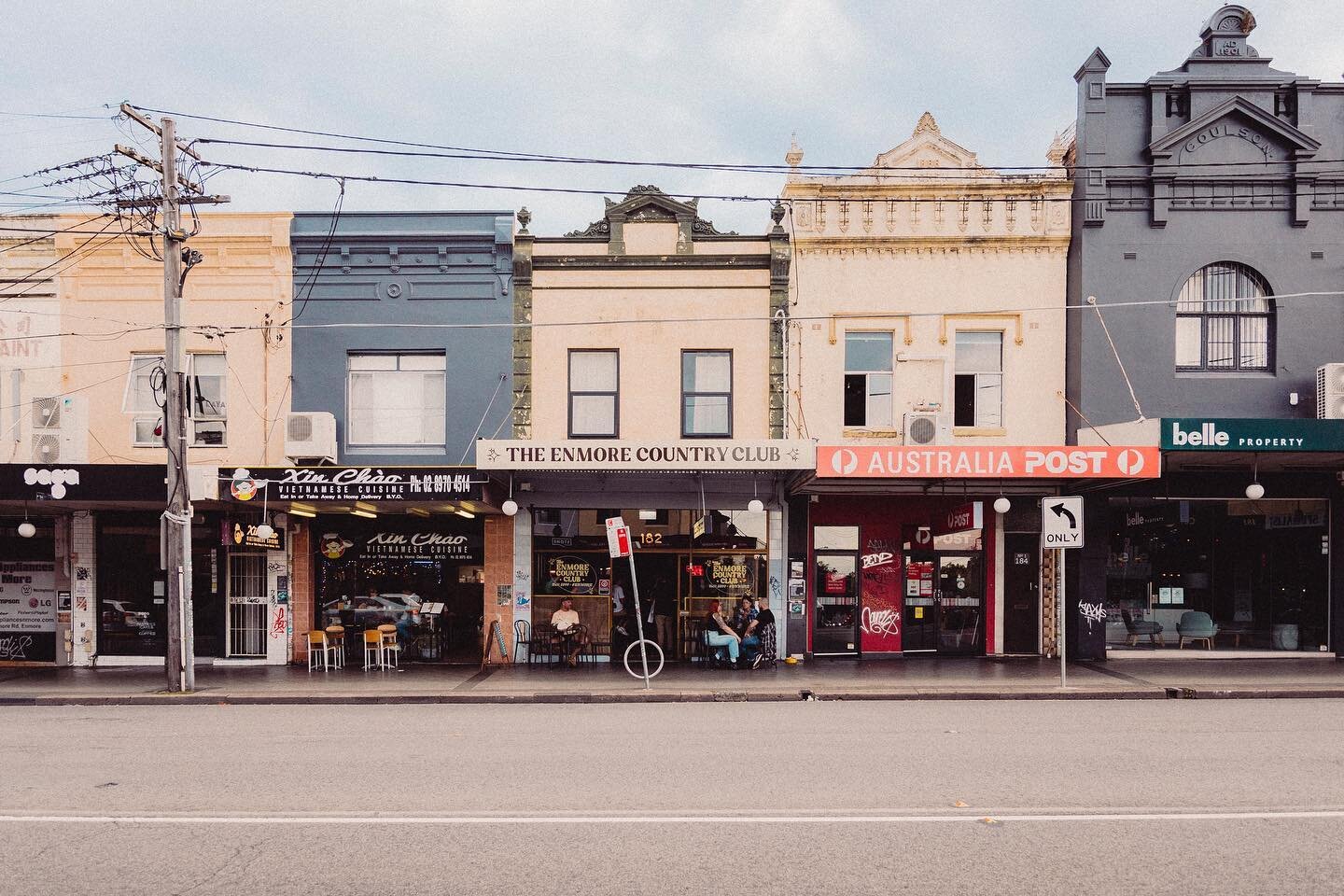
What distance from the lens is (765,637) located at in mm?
16469

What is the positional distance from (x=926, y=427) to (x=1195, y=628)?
249 inches

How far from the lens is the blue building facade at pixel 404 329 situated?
1733 cm

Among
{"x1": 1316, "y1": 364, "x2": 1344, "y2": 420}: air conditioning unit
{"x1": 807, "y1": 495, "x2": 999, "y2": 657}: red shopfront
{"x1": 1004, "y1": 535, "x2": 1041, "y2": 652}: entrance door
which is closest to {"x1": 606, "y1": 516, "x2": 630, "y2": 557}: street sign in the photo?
{"x1": 807, "y1": 495, "x2": 999, "y2": 657}: red shopfront

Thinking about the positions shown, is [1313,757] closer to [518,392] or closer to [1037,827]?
[1037,827]

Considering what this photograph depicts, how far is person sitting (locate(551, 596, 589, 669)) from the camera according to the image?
1678cm

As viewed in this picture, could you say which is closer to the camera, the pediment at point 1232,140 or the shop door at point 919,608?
the pediment at point 1232,140

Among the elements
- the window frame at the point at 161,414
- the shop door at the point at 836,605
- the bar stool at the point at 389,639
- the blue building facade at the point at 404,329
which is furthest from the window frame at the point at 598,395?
the window frame at the point at 161,414

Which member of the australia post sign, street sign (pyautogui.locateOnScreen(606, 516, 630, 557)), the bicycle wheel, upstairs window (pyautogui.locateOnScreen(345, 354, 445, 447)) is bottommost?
the bicycle wheel

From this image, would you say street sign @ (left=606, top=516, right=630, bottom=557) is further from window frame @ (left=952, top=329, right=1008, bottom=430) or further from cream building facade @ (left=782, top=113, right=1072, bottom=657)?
window frame @ (left=952, top=329, right=1008, bottom=430)

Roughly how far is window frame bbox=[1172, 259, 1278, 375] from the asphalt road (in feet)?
24.1

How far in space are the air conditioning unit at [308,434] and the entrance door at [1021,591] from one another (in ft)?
40.6

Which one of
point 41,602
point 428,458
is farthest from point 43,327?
point 428,458

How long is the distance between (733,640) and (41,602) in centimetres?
1276

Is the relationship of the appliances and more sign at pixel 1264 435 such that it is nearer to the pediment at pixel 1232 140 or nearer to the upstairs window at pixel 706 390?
the pediment at pixel 1232 140
